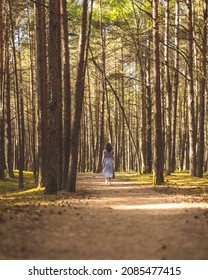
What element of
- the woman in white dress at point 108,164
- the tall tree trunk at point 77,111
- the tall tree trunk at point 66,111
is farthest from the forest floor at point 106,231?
the woman in white dress at point 108,164

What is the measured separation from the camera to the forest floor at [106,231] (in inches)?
225

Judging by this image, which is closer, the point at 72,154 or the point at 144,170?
the point at 72,154

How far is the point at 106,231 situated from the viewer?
23.6 feet

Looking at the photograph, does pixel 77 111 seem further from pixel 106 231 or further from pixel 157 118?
pixel 106 231

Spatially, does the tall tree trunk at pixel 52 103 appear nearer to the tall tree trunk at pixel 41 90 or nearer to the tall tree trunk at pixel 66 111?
the tall tree trunk at pixel 66 111

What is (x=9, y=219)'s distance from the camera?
26.6ft

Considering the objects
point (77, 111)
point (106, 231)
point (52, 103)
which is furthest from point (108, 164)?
point (106, 231)

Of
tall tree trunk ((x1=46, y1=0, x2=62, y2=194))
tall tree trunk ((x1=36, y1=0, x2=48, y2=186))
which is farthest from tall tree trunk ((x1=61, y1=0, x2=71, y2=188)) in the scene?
tall tree trunk ((x1=46, y1=0, x2=62, y2=194))

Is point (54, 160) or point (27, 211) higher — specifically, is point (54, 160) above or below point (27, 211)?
above

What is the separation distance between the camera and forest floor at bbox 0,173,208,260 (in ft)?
18.8

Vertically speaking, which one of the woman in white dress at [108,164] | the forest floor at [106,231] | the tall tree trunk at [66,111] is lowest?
the forest floor at [106,231]

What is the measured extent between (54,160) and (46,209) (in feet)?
12.1

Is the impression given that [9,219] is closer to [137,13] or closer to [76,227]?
[76,227]
